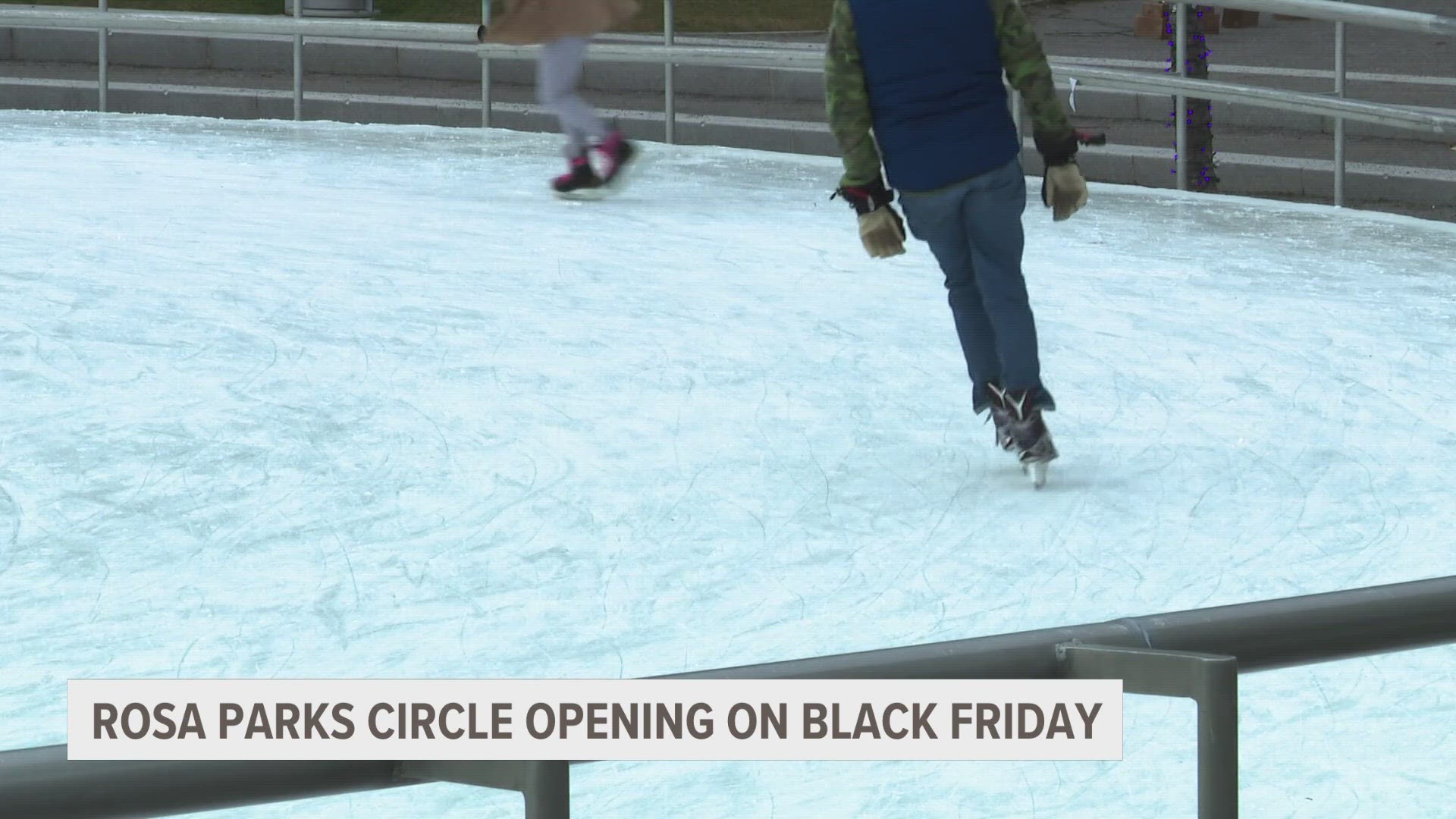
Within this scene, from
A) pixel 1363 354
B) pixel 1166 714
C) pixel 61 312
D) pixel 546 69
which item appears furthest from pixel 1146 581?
pixel 546 69

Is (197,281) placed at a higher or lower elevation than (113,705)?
lower

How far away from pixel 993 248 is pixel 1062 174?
0.21m

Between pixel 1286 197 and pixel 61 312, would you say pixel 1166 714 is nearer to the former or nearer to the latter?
pixel 61 312

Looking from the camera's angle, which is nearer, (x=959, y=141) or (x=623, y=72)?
(x=959, y=141)

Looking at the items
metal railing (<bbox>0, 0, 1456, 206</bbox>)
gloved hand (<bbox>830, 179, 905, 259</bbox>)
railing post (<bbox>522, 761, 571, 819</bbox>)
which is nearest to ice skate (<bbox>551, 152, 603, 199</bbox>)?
metal railing (<bbox>0, 0, 1456, 206</bbox>)

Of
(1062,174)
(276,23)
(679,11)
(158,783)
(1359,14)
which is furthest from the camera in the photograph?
(679,11)

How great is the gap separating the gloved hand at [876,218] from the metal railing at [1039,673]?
2761 mm

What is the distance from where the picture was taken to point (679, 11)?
14.9 meters

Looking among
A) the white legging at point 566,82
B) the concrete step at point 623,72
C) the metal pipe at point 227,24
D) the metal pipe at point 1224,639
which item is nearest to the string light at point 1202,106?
the concrete step at point 623,72

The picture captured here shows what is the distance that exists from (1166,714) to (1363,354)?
2.69 meters

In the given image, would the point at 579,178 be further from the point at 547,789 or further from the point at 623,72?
the point at 623,72

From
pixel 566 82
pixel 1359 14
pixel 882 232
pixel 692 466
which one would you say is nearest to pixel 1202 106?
pixel 1359 14

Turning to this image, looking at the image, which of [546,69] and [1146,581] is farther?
[546,69]

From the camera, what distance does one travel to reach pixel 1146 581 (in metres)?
3.70
